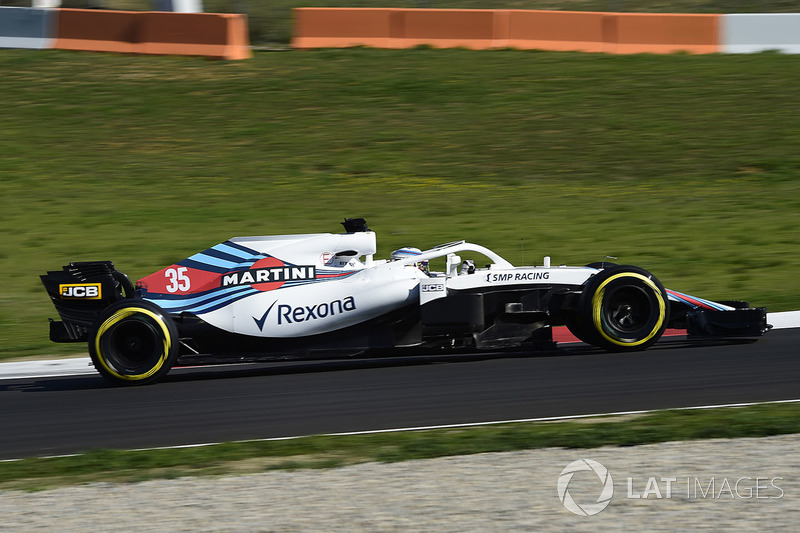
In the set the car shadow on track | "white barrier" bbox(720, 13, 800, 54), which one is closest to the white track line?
the car shadow on track

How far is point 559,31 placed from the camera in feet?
73.3

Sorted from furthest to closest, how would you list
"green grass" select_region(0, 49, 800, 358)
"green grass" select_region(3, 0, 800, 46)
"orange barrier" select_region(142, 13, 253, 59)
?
"green grass" select_region(3, 0, 800, 46) → "orange barrier" select_region(142, 13, 253, 59) → "green grass" select_region(0, 49, 800, 358)

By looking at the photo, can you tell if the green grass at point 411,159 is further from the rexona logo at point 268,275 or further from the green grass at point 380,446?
the green grass at point 380,446

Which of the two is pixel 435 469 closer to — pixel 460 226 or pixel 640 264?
pixel 640 264

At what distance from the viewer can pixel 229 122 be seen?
1989 centimetres

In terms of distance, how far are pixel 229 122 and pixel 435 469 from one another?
1488 centimetres

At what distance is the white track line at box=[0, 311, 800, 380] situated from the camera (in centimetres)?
948

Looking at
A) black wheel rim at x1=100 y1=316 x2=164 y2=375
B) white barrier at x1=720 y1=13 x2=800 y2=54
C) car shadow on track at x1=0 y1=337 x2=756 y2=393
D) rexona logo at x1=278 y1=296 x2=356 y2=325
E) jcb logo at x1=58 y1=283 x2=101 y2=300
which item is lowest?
car shadow on track at x1=0 y1=337 x2=756 y2=393

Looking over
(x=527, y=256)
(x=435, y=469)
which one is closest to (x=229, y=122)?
(x=527, y=256)

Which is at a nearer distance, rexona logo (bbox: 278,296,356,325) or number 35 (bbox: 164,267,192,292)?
rexona logo (bbox: 278,296,356,325)

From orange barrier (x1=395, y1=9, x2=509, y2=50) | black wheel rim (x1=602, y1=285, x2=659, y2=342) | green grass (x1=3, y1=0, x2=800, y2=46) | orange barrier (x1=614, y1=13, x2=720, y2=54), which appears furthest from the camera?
green grass (x1=3, y1=0, x2=800, y2=46)

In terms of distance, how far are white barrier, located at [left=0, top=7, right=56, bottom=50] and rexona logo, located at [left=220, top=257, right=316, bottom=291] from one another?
16.6 metres

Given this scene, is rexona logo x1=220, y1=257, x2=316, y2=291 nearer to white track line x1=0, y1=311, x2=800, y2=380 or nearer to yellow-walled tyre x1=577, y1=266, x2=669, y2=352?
white track line x1=0, y1=311, x2=800, y2=380

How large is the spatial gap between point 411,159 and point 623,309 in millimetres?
9685
